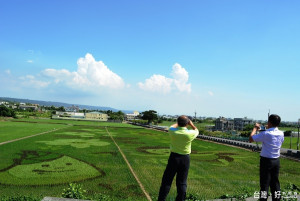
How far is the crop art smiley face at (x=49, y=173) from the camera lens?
1358 cm

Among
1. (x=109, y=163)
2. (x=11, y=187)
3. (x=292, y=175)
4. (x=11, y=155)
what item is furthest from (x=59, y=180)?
(x=292, y=175)

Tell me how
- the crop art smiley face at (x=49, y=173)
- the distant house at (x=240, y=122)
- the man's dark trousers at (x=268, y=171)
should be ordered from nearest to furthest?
the man's dark trousers at (x=268, y=171), the crop art smiley face at (x=49, y=173), the distant house at (x=240, y=122)

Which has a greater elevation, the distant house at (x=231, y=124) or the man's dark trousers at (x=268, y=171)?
the man's dark trousers at (x=268, y=171)

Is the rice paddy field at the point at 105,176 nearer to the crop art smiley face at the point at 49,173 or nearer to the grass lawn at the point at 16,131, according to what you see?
the crop art smiley face at the point at 49,173

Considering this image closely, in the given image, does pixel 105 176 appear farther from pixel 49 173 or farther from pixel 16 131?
pixel 16 131

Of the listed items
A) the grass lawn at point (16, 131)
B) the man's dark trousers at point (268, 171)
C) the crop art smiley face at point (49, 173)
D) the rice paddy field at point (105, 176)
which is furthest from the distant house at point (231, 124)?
the man's dark trousers at point (268, 171)

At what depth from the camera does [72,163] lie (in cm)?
1870

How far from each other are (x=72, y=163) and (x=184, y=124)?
1601cm

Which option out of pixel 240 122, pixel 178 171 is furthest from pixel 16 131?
pixel 240 122

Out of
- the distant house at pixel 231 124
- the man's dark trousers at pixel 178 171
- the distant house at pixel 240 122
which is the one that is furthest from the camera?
the distant house at pixel 240 122

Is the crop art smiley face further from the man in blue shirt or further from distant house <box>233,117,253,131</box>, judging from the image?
distant house <box>233,117,253,131</box>

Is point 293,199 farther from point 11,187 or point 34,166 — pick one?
point 34,166

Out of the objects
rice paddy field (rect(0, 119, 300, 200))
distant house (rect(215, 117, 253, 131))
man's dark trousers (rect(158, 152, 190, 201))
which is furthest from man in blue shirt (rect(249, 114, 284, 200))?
distant house (rect(215, 117, 253, 131))

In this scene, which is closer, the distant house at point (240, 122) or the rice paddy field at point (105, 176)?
the rice paddy field at point (105, 176)
